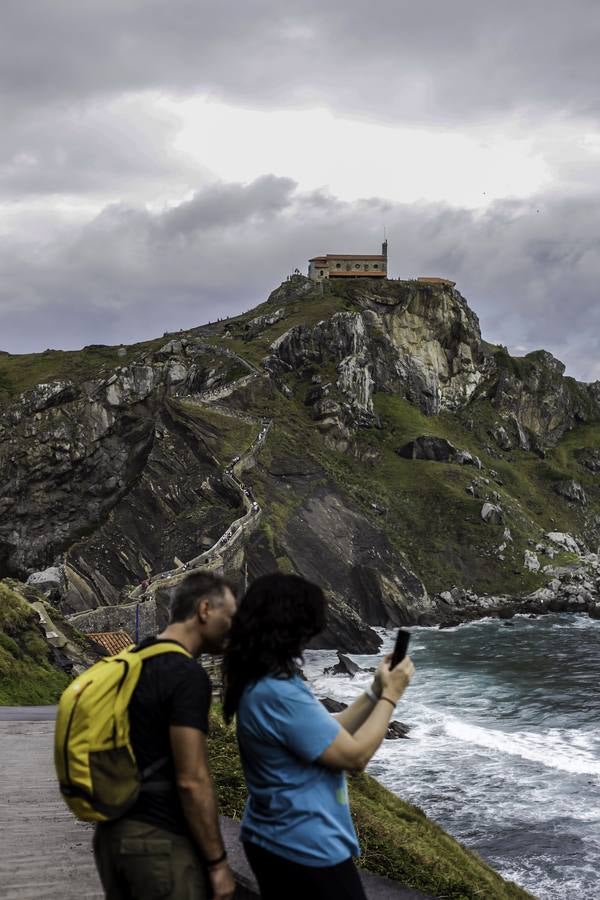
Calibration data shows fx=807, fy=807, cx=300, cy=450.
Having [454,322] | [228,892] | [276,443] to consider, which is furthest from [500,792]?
[454,322]

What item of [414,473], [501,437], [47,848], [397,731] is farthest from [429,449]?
[47,848]

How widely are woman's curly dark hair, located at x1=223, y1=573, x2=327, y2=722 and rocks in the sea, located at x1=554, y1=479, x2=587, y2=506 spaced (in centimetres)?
11730

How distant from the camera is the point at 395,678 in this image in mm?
4504

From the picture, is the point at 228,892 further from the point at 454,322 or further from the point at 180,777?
the point at 454,322

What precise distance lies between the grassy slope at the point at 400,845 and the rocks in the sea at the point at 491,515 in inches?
3106

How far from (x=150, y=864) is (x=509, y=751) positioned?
31793 mm

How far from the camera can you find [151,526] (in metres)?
68.6

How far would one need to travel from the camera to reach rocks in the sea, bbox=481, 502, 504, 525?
9031 cm

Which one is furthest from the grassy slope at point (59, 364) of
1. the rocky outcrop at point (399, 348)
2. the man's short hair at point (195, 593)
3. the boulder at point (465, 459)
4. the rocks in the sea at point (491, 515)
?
the man's short hair at point (195, 593)

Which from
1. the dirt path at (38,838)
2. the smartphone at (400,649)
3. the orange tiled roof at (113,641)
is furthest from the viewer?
the orange tiled roof at (113,641)

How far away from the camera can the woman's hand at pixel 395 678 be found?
175 inches

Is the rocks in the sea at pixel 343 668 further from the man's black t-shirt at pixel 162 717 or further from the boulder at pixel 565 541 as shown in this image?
the boulder at pixel 565 541

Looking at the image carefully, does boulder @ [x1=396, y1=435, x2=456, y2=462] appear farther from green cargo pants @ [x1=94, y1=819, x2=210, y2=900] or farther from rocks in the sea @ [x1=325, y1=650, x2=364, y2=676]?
green cargo pants @ [x1=94, y1=819, x2=210, y2=900]

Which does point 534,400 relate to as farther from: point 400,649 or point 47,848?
point 400,649
